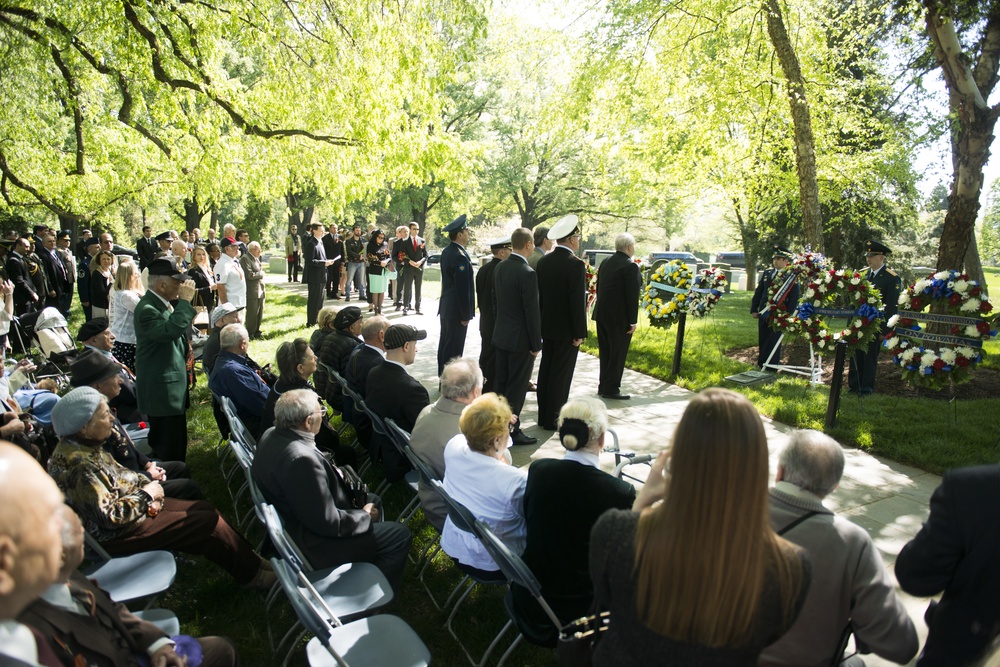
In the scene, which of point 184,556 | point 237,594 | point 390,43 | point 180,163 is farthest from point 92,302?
point 237,594

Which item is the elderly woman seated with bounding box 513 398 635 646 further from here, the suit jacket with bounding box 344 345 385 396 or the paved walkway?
the suit jacket with bounding box 344 345 385 396

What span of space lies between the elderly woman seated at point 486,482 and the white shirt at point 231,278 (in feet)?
26.3

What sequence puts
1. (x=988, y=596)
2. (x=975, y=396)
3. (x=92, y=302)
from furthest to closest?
(x=92, y=302), (x=975, y=396), (x=988, y=596)

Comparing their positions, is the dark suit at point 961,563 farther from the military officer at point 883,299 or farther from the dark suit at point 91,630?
the military officer at point 883,299

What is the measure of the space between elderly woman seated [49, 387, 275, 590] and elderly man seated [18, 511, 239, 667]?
112cm

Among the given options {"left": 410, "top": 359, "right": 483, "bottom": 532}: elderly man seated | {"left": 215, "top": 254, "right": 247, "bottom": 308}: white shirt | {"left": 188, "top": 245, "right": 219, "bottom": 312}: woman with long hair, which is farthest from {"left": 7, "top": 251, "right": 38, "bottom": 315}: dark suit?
{"left": 410, "top": 359, "right": 483, "bottom": 532}: elderly man seated

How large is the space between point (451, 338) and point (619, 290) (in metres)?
2.21

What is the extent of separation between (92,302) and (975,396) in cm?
1335

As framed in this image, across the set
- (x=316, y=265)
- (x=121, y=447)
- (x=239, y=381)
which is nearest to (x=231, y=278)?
(x=316, y=265)

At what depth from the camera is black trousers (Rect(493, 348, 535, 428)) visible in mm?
6676

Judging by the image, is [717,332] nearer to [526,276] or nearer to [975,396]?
[975,396]

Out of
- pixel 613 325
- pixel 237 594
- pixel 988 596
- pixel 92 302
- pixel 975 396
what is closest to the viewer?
pixel 988 596

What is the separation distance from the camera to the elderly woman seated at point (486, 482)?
3.20 meters

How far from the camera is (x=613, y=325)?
790cm
